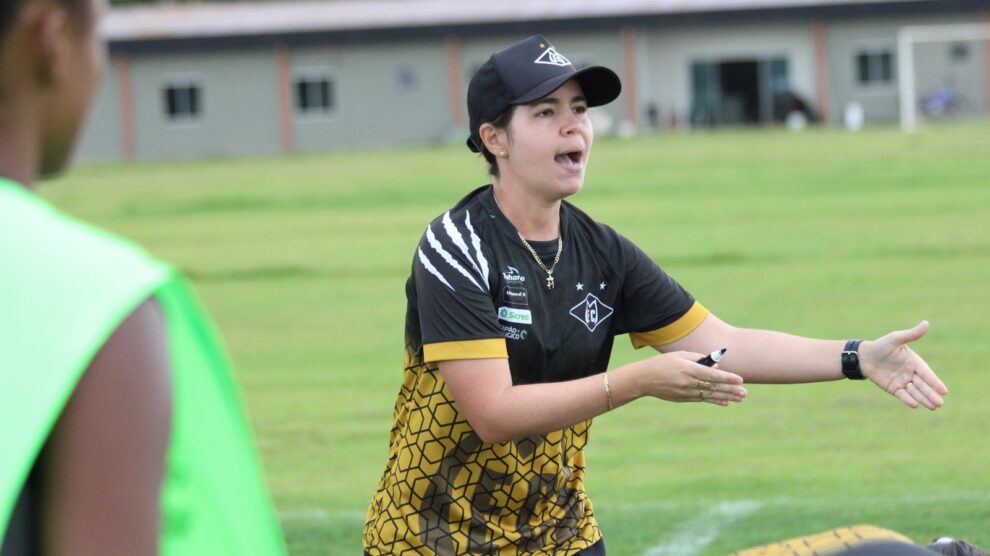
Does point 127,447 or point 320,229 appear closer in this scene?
point 127,447

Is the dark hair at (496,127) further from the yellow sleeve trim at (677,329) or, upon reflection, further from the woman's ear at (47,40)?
the woman's ear at (47,40)

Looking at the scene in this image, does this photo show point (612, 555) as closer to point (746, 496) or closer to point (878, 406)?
point (746, 496)

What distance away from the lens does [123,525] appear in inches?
63.3

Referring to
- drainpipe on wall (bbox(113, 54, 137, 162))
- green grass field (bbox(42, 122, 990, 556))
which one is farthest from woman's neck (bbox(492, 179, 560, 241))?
drainpipe on wall (bbox(113, 54, 137, 162))

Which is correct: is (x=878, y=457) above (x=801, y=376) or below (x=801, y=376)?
below

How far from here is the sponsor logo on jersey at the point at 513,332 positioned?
438 cm

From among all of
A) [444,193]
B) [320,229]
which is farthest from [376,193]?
[320,229]

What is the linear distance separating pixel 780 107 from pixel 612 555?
4975cm

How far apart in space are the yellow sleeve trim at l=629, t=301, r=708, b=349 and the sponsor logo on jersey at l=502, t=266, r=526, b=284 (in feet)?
1.81

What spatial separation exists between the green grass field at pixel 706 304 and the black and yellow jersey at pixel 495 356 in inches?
97.7

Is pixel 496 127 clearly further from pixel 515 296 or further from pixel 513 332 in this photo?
pixel 513 332

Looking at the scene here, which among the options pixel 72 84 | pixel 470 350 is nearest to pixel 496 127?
pixel 470 350

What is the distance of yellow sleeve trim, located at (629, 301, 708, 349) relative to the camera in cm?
482

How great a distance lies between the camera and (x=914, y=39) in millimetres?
52125
